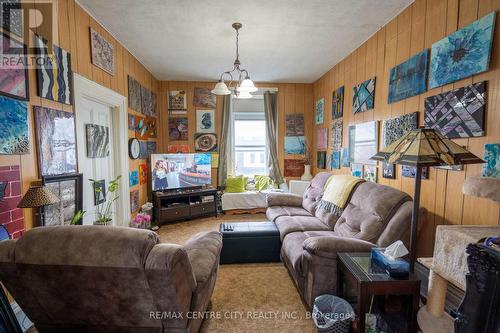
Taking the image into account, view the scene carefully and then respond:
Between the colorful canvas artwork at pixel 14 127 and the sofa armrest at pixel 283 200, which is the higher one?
the colorful canvas artwork at pixel 14 127

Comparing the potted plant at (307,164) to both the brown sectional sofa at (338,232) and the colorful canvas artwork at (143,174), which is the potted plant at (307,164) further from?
the colorful canvas artwork at (143,174)

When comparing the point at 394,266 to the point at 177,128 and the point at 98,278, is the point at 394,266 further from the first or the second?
the point at 177,128

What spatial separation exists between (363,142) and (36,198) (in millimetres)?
3300

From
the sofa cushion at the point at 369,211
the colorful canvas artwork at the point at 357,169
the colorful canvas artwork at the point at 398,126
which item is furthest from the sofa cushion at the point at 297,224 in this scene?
the colorful canvas artwork at the point at 398,126

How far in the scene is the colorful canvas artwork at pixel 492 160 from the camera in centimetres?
148

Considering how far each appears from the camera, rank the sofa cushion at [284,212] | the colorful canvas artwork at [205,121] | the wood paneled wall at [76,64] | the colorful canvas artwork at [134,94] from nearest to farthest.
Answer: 1. the wood paneled wall at [76,64]
2. the sofa cushion at [284,212]
3. the colorful canvas artwork at [134,94]
4. the colorful canvas artwork at [205,121]

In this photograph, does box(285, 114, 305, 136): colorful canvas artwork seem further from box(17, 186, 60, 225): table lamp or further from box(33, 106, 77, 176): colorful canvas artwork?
box(17, 186, 60, 225): table lamp

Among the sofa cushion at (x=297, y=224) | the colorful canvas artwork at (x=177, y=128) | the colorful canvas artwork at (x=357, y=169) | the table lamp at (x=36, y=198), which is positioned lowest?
the sofa cushion at (x=297, y=224)

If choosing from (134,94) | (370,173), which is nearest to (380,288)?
(370,173)

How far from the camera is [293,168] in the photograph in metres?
5.18

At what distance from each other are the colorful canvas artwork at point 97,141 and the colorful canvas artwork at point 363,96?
10.8ft

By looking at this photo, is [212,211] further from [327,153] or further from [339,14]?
[339,14]

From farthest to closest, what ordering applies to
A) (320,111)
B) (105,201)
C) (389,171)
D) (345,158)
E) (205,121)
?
(205,121) < (320,111) < (345,158) < (105,201) < (389,171)

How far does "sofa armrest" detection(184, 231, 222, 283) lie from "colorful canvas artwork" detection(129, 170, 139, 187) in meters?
2.19
